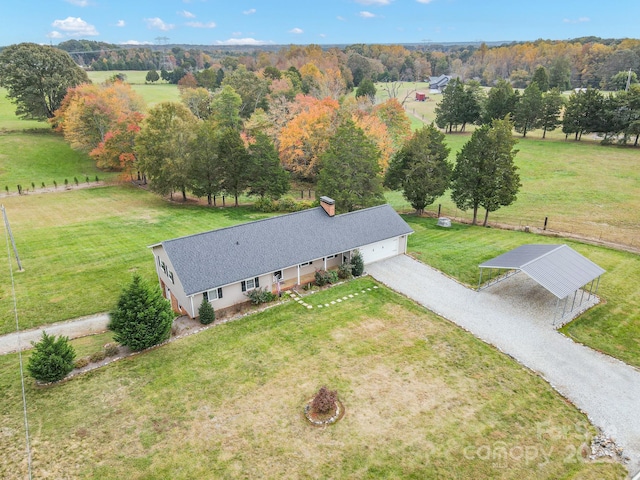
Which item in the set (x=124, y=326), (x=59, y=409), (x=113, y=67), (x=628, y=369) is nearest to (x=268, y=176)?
(x=124, y=326)

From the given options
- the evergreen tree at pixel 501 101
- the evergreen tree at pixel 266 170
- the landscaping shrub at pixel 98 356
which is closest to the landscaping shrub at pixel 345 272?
the landscaping shrub at pixel 98 356

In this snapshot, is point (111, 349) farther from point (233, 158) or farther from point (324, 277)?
point (233, 158)

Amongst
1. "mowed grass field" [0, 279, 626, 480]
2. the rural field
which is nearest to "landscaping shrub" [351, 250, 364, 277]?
the rural field

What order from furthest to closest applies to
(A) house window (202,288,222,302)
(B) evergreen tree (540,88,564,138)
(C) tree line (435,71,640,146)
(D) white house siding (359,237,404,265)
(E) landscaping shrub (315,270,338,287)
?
(B) evergreen tree (540,88,564,138), (C) tree line (435,71,640,146), (D) white house siding (359,237,404,265), (E) landscaping shrub (315,270,338,287), (A) house window (202,288,222,302)

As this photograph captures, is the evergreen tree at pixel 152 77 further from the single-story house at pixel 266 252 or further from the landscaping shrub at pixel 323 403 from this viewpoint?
the landscaping shrub at pixel 323 403

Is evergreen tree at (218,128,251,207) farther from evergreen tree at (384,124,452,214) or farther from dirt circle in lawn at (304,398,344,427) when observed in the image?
dirt circle in lawn at (304,398,344,427)

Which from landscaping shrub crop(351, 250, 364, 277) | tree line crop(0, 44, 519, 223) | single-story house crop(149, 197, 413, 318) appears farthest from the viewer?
tree line crop(0, 44, 519, 223)

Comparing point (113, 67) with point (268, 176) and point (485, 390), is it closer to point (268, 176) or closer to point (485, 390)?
point (268, 176)

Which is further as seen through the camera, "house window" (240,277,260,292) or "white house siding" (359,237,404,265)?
"white house siding" (359,237,404,265)
